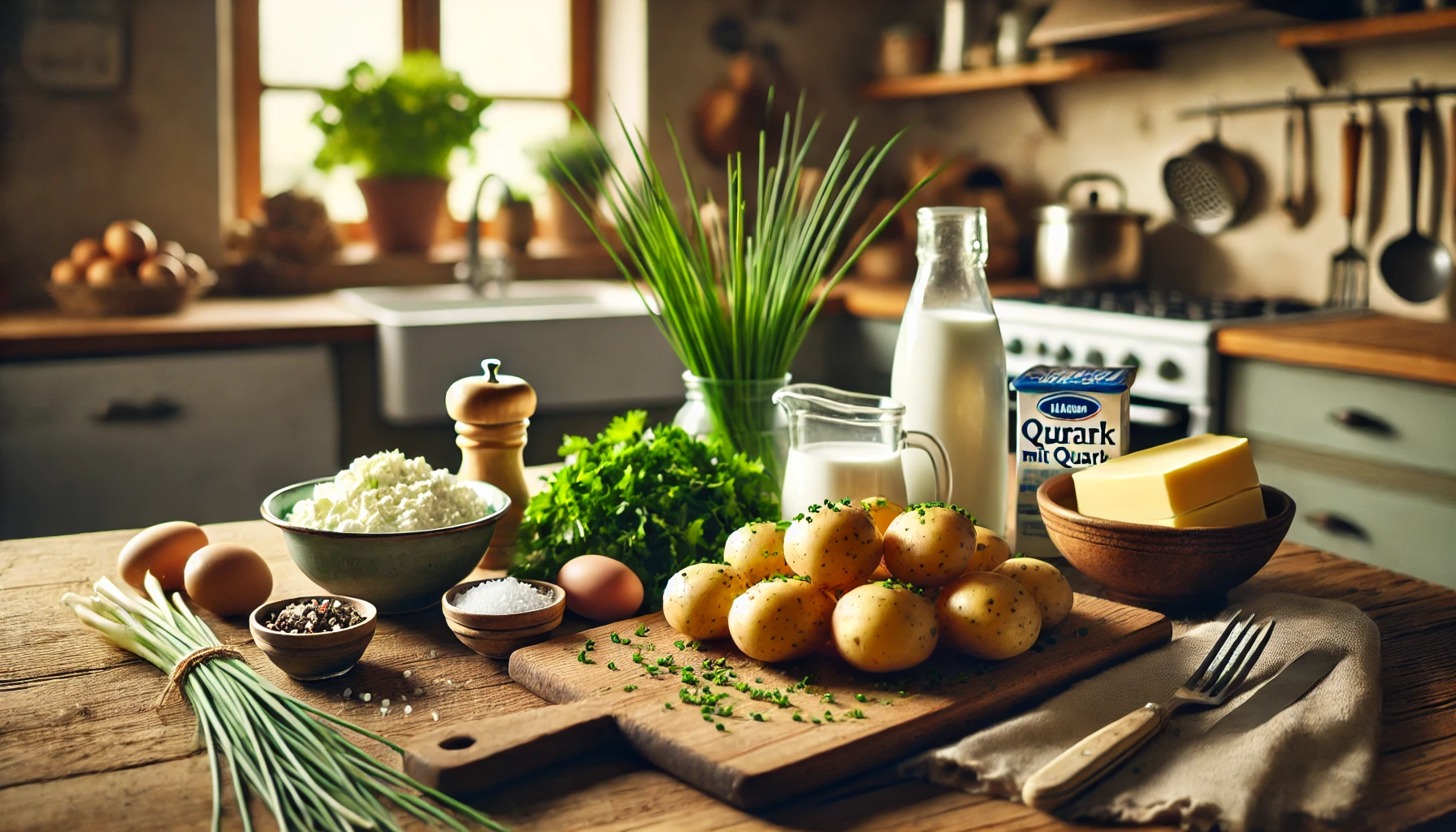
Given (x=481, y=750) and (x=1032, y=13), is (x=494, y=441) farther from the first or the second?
(x=1032, y=13)

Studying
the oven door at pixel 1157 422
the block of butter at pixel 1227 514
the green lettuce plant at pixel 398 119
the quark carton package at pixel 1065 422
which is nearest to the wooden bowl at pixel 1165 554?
the block of butter at pixel 1227 514

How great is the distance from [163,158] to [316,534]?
102 inches

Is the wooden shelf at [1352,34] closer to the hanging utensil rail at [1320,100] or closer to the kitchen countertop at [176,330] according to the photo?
the hanging utensil rail at [1320,100]

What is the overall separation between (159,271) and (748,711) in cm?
238

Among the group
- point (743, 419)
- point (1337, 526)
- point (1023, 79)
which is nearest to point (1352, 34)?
point (1023, 79)

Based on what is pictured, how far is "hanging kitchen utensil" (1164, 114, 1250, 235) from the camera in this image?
3.09 meters

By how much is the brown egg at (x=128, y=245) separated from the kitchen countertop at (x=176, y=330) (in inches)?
5.5

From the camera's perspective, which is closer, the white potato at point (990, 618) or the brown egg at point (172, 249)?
the white potato at point (990, 618)

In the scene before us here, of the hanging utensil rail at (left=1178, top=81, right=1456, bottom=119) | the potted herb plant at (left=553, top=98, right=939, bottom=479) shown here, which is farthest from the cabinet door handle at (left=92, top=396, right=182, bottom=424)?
the hanging utensil rail at (left=1178, top=81, right=1456, bottom=119)

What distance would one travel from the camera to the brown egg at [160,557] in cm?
112

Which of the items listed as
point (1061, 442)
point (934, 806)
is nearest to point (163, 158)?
point (1061, 442)

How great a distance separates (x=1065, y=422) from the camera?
117cm

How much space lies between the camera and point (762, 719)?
0.81m

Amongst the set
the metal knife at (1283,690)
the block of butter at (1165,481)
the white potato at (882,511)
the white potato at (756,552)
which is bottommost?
the metal knife at (1283,690)
